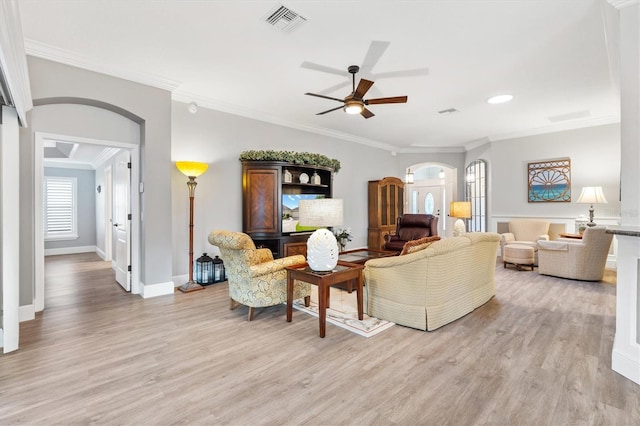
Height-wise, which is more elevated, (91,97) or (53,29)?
(53,29)

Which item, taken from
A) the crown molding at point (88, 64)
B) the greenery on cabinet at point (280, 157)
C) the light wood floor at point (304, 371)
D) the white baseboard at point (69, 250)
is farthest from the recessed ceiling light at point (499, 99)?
the white baseboard at point (69, 250)

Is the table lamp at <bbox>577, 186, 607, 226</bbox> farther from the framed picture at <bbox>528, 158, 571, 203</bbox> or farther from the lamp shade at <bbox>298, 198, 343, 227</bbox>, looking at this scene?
the lamp shade at <bbox>298, 198, 343, 227</bbox>

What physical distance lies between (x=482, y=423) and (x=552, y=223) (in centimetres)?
621

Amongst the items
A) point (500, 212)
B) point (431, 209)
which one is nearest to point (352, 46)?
point (500, 212)

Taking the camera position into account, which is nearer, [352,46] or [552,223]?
[352,46]

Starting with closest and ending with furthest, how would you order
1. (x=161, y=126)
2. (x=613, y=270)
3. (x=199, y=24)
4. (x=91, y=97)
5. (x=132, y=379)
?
(x=132, y=379)
(x=199, y=24)
(x=91, y=97)
(x=161, y=126)
(x=613, y=270)

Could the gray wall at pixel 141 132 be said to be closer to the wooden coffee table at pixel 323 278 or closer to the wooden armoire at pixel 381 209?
the wooden coffee table at pixel 323 278

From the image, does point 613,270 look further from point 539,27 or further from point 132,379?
point 132,379

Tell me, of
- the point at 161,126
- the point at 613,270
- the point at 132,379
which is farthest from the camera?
the point at 613,270

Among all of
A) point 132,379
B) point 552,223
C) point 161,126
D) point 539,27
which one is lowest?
point 132,379

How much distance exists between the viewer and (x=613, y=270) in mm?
5492

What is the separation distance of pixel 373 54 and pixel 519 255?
15.0 ft

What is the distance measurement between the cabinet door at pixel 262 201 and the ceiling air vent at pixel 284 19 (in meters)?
2.52

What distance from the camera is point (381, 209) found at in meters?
7.40
